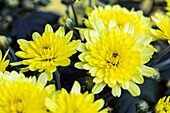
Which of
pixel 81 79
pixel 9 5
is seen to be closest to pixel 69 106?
pixel 81 79

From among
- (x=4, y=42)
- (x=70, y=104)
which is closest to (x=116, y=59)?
(x=70, y=104)

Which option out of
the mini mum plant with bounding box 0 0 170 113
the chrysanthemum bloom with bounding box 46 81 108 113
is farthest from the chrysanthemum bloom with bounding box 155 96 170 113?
the chrysanthemum bloom with bounding box 46 81 108 113

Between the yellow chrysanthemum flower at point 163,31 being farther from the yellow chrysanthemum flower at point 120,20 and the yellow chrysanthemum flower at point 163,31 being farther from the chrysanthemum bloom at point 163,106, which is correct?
the chrysanthemum bloom at point 163,106

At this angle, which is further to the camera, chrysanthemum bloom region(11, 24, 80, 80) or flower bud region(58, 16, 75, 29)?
flower bud region(58, 16, 75, 29)

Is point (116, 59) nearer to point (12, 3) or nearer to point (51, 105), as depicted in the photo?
point (51, 105)

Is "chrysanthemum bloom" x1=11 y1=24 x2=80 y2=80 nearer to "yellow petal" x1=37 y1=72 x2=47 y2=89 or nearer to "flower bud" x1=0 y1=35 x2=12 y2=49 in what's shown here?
"yellow petal" x1=37 y1=72 x2=47 y2=89

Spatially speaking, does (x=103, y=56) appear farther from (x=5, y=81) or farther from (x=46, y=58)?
(x=5, y=81)
